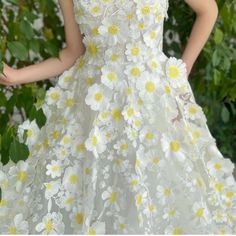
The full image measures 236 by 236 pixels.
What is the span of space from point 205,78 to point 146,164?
0.61 m

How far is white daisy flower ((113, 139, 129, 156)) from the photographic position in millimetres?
1255

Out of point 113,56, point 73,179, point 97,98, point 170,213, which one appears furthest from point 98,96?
point 170,213

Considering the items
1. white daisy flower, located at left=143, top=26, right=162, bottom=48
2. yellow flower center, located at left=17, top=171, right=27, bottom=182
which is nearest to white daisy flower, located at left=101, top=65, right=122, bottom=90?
white daisy flower, located at left=143, top=26, right=162, bottom=48

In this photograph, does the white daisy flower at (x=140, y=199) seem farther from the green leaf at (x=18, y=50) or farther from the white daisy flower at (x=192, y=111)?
the green leaf at (x=18, y=50)

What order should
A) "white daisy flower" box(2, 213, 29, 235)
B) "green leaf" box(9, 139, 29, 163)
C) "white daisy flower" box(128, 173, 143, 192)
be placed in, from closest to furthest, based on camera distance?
1. "green leaf" box(9, 139, 29, 163)
2. "white daisy flower" box(128, 173, 143, 192)
3. "white daisy flower" box(2, 213, 29, 235)

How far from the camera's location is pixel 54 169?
51.3 inches

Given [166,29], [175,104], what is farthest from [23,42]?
[166,29]

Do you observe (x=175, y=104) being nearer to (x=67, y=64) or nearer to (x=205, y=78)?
(x=67, y=64)

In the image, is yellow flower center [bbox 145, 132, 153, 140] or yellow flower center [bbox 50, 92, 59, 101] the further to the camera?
yellow flower center [bbox 50, 92, 59, 101]

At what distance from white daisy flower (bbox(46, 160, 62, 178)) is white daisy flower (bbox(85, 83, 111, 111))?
16 centimetres

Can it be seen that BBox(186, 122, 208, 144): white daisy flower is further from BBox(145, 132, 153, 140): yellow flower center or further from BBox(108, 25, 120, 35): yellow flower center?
BBox(108, 25, 120, 35): yellow flower center

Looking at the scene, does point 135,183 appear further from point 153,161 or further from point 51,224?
point 51,224

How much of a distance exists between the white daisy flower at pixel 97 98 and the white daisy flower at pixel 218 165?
0.95ft

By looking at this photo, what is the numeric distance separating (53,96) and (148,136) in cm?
28
